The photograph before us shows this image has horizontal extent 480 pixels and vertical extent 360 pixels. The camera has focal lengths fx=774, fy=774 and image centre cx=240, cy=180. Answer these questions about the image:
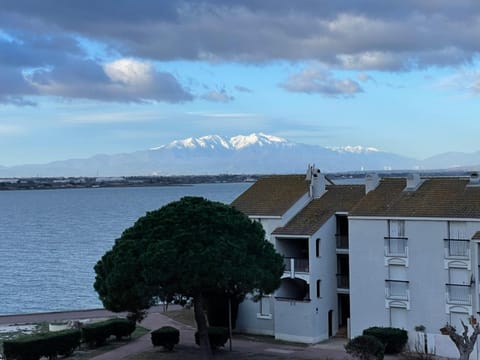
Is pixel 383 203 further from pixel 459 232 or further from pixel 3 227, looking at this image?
pixel 3 227

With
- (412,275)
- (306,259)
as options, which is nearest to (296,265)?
(306,259)

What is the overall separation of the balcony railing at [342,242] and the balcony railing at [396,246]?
4.38 metres

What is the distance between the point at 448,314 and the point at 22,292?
54.8 metres

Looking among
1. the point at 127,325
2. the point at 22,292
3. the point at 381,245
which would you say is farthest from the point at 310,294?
the point at 22,292

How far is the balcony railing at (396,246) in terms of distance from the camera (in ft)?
153

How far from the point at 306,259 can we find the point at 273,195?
615cm

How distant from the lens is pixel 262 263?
1606 inches

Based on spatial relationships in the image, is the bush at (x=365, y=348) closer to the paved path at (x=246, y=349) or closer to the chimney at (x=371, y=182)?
the paved path at (x=246, y=349)

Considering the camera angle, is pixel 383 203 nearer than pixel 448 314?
No

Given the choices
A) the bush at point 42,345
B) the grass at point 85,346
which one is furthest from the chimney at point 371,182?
the bush at point 42,345

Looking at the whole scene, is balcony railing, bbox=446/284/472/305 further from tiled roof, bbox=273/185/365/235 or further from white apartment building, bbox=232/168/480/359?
tiled roof, bbox=273/185/365/235

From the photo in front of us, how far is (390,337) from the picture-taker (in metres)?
44.2

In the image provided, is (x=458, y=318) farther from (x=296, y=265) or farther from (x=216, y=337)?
(x=216, y=337)

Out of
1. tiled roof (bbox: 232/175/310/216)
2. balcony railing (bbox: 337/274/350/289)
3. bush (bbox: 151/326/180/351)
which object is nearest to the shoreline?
tiled roof (bbox: 232/175/310/216)
